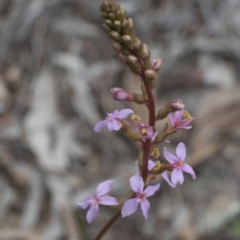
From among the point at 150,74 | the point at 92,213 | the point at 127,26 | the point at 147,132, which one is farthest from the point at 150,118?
the point at 92,213

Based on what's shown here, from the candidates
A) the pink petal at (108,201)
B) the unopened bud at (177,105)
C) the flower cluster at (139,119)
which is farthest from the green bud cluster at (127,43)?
the pink petal at (108,201)

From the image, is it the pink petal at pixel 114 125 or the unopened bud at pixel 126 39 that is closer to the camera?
the unopened bud at pixel 126 39

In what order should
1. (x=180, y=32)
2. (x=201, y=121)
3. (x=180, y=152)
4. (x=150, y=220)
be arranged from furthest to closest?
(x=180, y=32) → (x=201, y=121) → (x=150, y=220) → (x=180, y=152)

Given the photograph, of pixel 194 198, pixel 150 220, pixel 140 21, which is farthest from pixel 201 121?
pixel 140 21

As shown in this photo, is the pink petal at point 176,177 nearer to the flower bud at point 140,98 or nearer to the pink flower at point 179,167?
the pink flower at point 179,167

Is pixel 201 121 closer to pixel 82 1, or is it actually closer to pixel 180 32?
pixel 180 32

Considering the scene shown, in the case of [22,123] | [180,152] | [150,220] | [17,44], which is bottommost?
[150,220]
